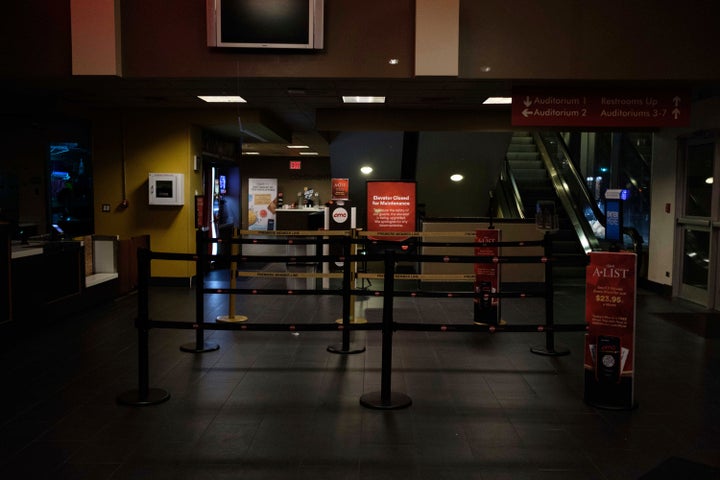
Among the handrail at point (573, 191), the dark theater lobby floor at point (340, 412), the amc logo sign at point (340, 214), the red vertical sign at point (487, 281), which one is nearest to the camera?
the dark theater lobby floor at point (340, 412)

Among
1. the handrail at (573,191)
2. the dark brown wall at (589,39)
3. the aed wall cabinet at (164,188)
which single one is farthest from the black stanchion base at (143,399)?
the handrail at (573,191)

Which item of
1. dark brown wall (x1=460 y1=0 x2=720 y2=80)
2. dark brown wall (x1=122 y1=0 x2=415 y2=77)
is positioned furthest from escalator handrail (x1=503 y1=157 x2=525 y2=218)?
dark brown wall (x1=122 y1=0 x2=415 y2=77)

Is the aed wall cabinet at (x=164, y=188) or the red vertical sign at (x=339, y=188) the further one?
the red vertical sign at (x=339, y=188)

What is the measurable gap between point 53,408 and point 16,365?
139 centimetres

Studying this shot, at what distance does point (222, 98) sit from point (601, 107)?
495 cm

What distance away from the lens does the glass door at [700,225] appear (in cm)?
811

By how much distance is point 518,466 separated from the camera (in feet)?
11.0

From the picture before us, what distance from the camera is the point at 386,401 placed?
4305 mm

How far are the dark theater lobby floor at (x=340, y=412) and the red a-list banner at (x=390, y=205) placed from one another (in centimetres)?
324

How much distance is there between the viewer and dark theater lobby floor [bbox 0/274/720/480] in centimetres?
336

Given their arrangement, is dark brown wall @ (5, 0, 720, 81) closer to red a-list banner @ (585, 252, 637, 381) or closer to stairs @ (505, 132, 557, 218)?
red a-list banner @ (585, 252, 637, 381)

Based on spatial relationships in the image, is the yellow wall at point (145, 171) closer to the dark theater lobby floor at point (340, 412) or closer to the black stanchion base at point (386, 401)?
the dark theater lobby floor at point (340, 412)

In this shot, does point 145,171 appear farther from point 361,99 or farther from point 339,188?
point 339,188

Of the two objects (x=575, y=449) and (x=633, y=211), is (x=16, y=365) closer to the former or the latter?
(x=575, y=449)
